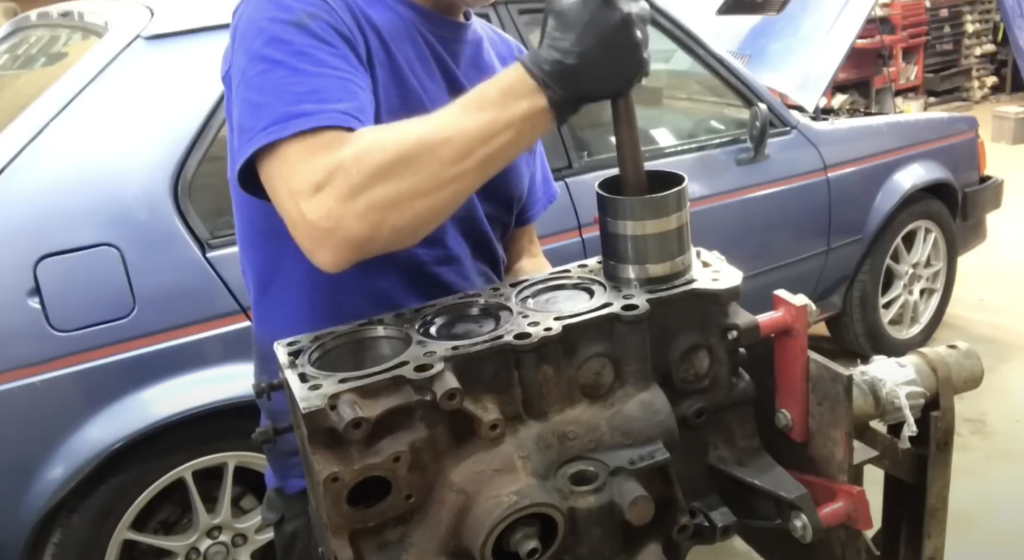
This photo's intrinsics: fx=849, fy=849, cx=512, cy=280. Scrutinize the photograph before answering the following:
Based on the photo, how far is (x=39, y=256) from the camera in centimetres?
186

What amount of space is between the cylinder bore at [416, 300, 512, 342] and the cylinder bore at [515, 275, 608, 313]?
1.4 inches

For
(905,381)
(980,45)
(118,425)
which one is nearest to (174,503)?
(118,425)

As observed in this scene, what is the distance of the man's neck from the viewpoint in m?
1.25

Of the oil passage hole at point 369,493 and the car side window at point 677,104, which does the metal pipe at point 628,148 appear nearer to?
the oil passage hole at point 369,493

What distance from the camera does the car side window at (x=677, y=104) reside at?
2752 mm

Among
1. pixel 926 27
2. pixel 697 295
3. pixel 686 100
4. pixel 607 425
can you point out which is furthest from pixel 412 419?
pixel 926 27

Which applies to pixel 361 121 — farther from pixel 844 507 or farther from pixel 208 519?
pixel 208 519

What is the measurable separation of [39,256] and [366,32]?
1.14m

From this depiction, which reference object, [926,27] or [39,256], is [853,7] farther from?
[926,27]

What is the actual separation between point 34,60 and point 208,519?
1.34 m

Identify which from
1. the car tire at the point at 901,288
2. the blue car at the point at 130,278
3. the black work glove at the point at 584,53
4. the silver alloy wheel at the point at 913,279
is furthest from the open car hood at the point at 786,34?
the black work glove at the point at 584,53

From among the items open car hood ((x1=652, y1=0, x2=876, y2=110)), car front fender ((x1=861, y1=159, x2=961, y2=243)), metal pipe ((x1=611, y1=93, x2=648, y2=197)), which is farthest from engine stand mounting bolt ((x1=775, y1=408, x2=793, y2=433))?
car front fender ((x1=861, y1=159, x2=961, y2=243))

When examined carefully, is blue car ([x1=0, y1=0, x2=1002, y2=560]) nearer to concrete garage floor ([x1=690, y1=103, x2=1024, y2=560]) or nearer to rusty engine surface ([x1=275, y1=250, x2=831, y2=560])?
rusty engine surface ([x1=275, y1=250, x2=831, y2=560])

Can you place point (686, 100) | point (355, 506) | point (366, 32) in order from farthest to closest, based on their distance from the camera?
point (686, 100) < point (366, 32) < point (355, 506)
